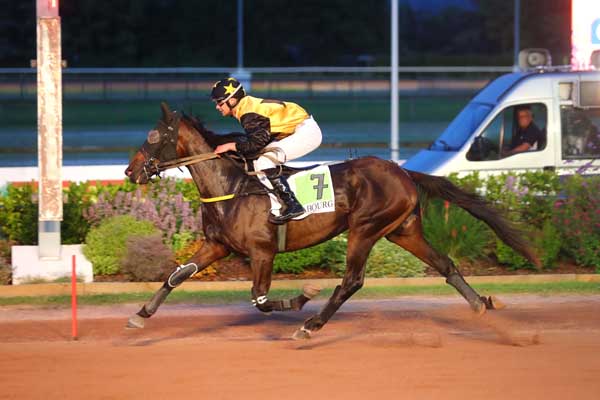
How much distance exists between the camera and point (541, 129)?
15312 mm

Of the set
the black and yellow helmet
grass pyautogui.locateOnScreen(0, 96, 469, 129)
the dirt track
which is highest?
grass pyautogui.locateOnScreen(0, 96, 469, 129)

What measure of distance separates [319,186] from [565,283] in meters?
4.48

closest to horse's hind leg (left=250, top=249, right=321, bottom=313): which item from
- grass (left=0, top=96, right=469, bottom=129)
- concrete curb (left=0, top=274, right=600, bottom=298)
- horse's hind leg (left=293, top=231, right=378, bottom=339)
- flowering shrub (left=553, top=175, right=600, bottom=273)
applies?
horse's hind leg (left=293, top=231, right=378, bottom=339)

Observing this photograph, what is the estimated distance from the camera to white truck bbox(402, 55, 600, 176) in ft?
50.2

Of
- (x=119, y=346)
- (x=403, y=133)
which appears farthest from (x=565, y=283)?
(x=403, y=133)

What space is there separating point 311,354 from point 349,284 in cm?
83

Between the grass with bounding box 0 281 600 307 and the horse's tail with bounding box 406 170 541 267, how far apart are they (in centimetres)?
185

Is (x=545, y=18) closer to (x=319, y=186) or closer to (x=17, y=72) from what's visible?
(x=17, y=72)

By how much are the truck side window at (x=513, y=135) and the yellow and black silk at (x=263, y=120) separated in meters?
5.67

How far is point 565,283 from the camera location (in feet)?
43.7

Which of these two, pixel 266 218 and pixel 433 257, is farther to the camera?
pixel 433 257

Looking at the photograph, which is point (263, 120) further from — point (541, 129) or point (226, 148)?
point (541, 129)

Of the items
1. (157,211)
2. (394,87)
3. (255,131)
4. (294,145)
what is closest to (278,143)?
(294,145)

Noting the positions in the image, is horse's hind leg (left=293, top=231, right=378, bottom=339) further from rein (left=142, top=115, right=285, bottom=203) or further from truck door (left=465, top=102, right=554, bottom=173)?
truck door (left=465, top=102, right=554, bottom=173)
